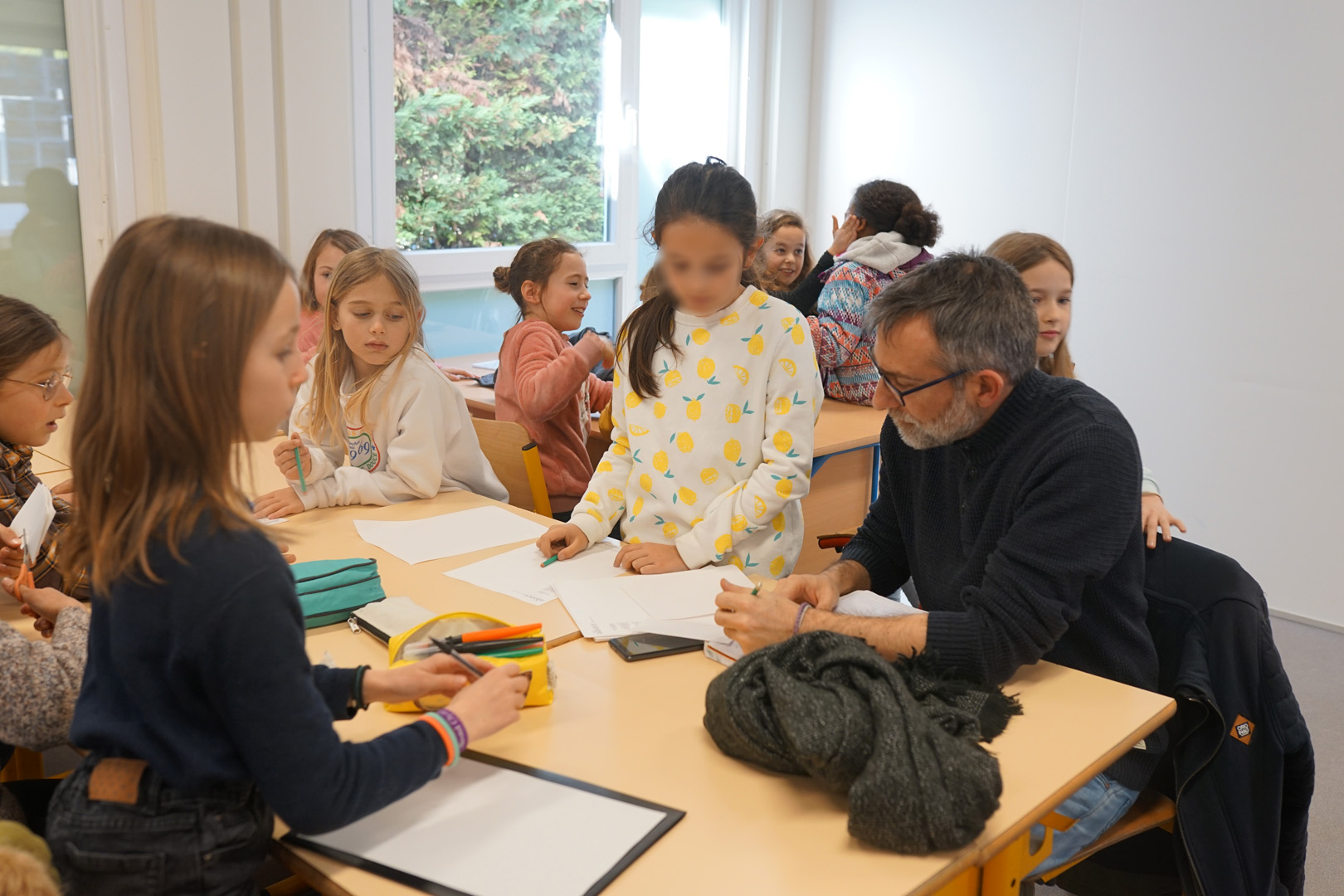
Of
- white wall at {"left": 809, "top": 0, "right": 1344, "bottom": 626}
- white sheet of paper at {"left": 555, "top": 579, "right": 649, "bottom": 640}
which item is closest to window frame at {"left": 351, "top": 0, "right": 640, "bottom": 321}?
white wall at {"left": 809, "top": 0, "right": 1344, "bottom": 626}

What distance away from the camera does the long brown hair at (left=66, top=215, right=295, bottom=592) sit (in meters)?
0.88

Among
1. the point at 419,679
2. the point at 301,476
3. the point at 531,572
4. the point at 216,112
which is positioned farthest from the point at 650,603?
the point at 216,112

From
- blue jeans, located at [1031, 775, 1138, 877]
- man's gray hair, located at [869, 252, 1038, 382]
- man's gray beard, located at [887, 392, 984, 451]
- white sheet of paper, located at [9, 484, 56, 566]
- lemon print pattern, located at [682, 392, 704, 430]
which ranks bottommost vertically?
blue jeans, located at [1031, 775, 1138, 877]

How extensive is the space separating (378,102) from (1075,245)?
283 cm

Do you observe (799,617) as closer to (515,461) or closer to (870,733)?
(870,733)

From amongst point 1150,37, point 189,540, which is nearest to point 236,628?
point 189,540

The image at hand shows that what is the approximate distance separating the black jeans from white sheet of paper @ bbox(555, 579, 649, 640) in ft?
2.04

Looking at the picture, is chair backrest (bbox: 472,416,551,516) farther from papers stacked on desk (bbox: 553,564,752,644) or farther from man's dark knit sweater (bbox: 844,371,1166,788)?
man's dark knit sweater (bbox: 844,371,1166,788)

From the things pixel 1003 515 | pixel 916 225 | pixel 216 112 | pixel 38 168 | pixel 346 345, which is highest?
pixel 216 112

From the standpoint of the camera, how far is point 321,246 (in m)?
3.37

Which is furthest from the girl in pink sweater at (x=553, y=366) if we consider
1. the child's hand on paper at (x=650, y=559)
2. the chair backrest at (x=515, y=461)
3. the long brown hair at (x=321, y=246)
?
the child's hand on paper at (x=650, y=559)

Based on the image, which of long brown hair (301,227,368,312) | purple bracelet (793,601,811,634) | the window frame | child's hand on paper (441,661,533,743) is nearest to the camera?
Answer: child's hand on paper (441,661,533,743)

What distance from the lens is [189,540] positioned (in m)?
0.89

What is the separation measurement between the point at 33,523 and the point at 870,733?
131 cm
